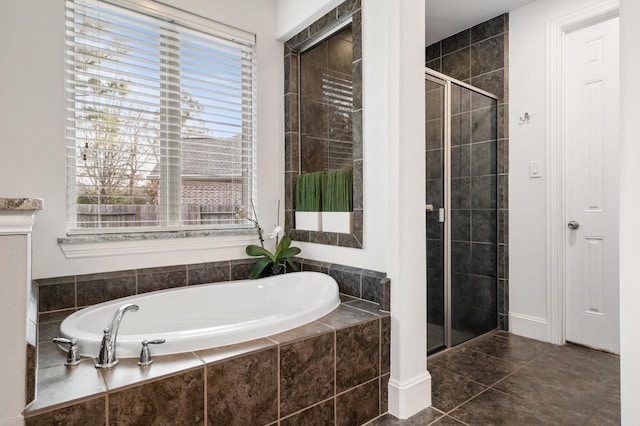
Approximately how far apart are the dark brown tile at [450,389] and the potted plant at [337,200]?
1.00 m

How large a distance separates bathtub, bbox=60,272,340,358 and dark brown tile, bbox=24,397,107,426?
0.27m

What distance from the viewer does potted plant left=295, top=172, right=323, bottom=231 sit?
2.48 meters

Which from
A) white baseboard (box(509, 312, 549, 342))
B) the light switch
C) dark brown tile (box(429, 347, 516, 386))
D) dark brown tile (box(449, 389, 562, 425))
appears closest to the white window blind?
dark brown tile (box(429, 347, 516, 386))

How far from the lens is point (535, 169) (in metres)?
2.79

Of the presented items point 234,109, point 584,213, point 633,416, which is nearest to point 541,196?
point 584,213

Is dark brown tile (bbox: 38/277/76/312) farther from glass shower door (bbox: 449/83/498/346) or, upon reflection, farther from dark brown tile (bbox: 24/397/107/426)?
glass shower door (bbox: 449/83/498/346)

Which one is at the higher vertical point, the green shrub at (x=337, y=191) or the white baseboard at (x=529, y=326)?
the green shrub at (x=337, y=191)

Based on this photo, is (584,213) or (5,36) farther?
(584,213)

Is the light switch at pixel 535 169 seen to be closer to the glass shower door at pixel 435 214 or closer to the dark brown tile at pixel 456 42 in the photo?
the glass shower door at pixel 435 214

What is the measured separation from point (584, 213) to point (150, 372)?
2856mm

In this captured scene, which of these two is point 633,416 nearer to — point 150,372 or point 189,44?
point 150,372

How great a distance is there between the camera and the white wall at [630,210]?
3.57 ft

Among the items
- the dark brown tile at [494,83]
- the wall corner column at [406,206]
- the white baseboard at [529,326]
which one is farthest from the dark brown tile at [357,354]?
the dark brown tile at [494,83]

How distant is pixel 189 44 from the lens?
8.01 feet
